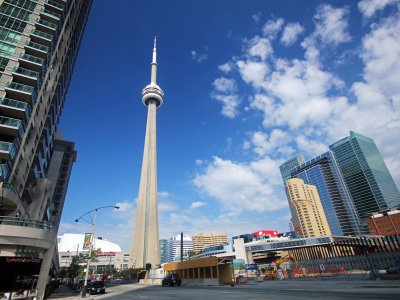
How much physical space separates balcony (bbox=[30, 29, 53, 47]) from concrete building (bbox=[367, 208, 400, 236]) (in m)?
158

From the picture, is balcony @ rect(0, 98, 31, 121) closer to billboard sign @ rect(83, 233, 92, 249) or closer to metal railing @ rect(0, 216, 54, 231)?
metal railing @ rect(0, 216, 54, 231)

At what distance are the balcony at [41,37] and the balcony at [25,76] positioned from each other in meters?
7.62

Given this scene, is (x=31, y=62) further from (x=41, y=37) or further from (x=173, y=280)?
(x=173, y=280)

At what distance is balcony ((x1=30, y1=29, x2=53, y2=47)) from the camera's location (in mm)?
43625

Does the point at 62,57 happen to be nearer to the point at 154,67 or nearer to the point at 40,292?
the point at 40,292

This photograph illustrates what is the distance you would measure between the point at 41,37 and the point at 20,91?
12159 mm

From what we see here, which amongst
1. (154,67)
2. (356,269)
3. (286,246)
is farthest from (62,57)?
(286,246)

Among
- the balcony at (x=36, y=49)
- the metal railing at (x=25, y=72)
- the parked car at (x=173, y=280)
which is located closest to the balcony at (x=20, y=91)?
the metal railing at (x=25, y=72)

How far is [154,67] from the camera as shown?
149000 mm

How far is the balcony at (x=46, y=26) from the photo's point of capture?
4500 cm

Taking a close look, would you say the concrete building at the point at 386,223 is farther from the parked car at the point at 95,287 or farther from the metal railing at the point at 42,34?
the metal railing at the point at 42,34

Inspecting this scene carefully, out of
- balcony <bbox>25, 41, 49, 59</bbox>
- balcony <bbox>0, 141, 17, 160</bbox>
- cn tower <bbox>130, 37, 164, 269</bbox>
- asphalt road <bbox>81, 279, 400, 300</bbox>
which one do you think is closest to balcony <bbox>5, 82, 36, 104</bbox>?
balcony <bbox>25, 41, 49, 59</bbox>

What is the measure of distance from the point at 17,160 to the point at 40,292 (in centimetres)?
1967

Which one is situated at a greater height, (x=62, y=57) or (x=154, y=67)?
(x=154, y=67)
